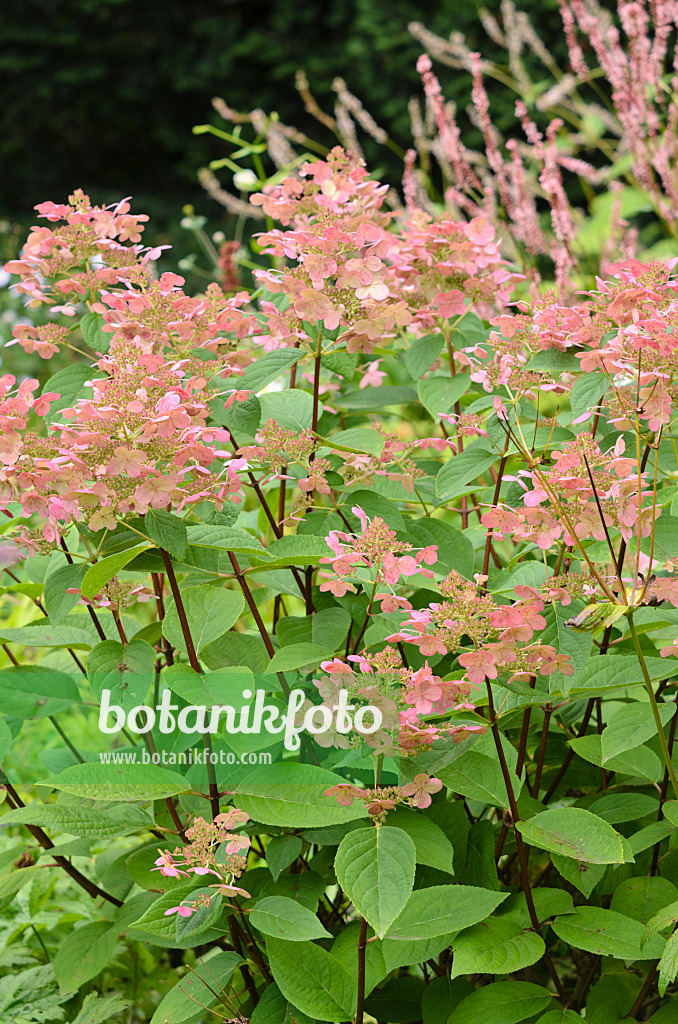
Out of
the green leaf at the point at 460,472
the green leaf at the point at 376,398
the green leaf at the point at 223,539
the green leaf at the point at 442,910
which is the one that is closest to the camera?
the green leaf at the point at 442,910

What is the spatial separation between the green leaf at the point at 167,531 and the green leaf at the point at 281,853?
39 centimetres

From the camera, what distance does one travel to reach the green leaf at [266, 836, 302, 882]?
105 centimetres

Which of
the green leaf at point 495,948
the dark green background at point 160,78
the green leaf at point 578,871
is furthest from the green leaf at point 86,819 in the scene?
the dark green background at point 160,78

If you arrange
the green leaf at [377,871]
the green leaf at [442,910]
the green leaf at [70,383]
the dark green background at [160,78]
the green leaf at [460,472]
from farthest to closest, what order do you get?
the dark green background at [160,78] → the green leaf at [70,383] → the green leaf at [460,472] → the green leaf at [442,910] → the green leaf at [377,871]

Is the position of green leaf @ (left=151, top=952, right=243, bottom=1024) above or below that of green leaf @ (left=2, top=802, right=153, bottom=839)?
below

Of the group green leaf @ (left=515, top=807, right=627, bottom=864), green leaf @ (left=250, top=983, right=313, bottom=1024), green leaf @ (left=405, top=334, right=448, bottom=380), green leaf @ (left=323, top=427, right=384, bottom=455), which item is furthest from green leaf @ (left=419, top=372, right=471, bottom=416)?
green leaf @ (left=250, top=983, right=313, bottom=1024)

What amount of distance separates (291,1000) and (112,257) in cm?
100

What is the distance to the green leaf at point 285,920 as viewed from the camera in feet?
3.10

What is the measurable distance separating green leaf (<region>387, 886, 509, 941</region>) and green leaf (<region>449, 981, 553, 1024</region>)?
0.13 meters

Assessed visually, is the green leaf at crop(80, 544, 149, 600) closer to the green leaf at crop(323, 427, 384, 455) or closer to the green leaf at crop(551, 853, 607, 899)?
the green leaf at crop(323, 427, 384, 455)

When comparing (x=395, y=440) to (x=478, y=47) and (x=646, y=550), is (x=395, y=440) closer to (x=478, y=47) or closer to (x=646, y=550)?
(x=646, y=550)

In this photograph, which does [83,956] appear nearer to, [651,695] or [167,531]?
[167,531]

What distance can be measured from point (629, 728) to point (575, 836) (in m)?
0.16

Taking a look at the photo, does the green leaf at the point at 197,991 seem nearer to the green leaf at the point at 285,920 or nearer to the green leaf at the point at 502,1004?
the green leaf at the point at 285,920
